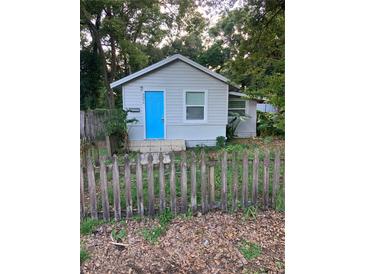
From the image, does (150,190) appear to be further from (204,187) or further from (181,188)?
(204,187)

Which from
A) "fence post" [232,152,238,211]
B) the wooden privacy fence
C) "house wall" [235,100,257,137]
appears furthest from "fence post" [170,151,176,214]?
"house wall" [235,100,257,137]

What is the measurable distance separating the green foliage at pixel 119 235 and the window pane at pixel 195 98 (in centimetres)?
695

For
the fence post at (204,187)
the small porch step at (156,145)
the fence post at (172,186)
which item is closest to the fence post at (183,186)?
the fence post at (172,186)

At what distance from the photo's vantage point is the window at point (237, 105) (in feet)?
36.8

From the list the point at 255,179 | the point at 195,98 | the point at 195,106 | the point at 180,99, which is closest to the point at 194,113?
the point at 195,106

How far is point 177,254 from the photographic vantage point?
2266 millimetres

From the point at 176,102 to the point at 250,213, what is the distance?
6.60 m

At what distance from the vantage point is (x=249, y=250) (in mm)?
2301

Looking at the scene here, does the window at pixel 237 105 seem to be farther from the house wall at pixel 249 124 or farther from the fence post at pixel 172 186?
the fence post at pixel 172 186
